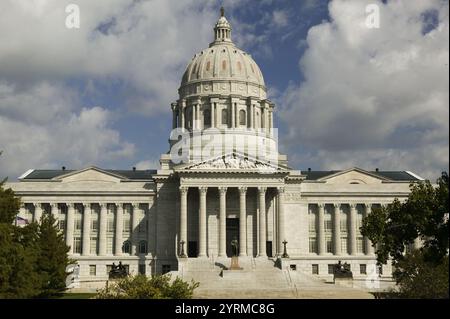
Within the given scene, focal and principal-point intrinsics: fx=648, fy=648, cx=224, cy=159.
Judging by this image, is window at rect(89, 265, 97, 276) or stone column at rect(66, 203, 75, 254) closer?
window at rect(89, 265, 97, 276)

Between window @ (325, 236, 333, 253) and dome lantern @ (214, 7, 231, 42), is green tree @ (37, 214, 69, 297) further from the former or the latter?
dome lantern @ (214, 7, 231, 42)

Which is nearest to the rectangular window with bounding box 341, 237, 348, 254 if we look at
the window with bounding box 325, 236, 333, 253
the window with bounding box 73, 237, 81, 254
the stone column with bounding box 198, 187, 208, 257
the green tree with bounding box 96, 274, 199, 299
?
the window with bounding box 325, 236, 333, 253

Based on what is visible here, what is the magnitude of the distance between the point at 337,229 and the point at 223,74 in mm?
36105

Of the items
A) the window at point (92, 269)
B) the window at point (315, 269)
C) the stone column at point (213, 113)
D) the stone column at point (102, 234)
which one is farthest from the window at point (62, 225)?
the window at point (315, 269)

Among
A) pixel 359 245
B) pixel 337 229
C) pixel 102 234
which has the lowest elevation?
pixel 359 245

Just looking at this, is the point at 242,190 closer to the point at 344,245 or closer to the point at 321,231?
the point at 321,231

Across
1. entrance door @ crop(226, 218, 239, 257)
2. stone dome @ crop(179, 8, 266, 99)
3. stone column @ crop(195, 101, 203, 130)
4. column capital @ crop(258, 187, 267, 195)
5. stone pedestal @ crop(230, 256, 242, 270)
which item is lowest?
stone pedestal @ crop(230, 256, 242, 270)

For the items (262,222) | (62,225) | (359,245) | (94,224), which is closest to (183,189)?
(262,222)

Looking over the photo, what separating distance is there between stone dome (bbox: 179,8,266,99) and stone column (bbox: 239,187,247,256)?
29.0m

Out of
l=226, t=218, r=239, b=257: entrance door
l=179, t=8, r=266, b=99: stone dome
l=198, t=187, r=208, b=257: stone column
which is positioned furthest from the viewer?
Result: l=179, t=8, r=266, b=99: stone dome

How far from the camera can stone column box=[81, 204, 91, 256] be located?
319ft

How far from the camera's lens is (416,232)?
66.9 metres

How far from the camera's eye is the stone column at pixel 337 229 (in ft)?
326
